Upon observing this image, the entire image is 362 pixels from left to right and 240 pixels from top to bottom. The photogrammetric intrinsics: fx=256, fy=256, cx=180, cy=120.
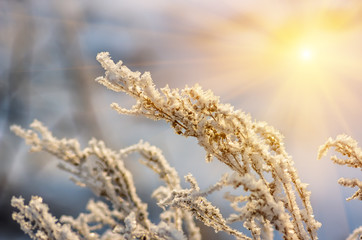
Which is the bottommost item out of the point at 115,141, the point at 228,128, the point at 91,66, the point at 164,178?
the point at 228,128

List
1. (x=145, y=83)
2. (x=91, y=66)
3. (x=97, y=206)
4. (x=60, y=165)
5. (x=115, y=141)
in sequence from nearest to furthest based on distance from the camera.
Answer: (x=145, y=83), (x=60, y=165), (x=97, y=206), (x=115, y=141), (x=91, y=66)

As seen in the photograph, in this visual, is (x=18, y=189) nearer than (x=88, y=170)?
No

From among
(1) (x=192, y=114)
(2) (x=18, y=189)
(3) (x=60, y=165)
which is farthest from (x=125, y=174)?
(2) (x=18, y=189)

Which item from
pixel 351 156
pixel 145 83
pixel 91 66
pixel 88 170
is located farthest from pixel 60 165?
pixel 91 66

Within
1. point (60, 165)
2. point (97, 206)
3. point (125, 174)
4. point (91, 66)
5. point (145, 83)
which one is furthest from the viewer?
point (91, 66)

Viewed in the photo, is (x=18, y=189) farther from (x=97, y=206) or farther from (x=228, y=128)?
(x=228, y=128)

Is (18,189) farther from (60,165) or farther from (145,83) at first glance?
(145,83)

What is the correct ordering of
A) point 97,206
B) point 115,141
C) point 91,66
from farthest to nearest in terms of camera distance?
point 91,66 < point 115,141 < point 97,206

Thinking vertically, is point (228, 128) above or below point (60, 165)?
below

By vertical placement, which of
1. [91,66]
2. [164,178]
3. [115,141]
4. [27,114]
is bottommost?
[164,178]
